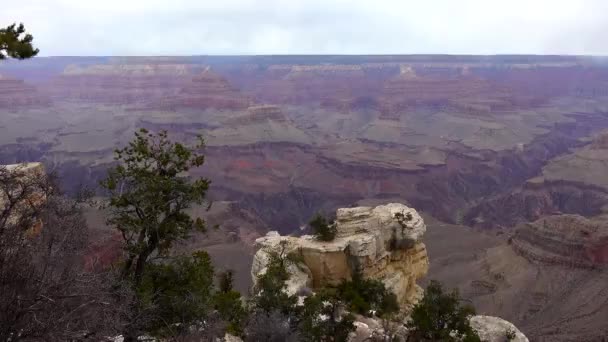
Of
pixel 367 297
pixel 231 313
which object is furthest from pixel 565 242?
pixel 231 313

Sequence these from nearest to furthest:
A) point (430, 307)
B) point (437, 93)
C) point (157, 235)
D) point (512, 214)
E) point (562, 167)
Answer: point (157, 235), point (430, 307), point (512, 214), point (562, 167), point (437, 93)

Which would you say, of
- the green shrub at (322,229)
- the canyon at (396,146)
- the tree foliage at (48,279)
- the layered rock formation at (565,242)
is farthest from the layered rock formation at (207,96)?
the tree foliage at (48,279)

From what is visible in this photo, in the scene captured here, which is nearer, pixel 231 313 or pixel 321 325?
pixel 321 325

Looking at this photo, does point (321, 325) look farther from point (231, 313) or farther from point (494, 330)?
point (494, 330)

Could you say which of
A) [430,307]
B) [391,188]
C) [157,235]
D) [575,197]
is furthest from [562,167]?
[157,235]

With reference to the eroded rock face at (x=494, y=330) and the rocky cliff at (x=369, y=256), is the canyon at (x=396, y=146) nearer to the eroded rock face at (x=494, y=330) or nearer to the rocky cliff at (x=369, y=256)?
the eroded rock face at (x=494, y=330)

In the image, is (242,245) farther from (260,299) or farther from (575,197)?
(575,197)
